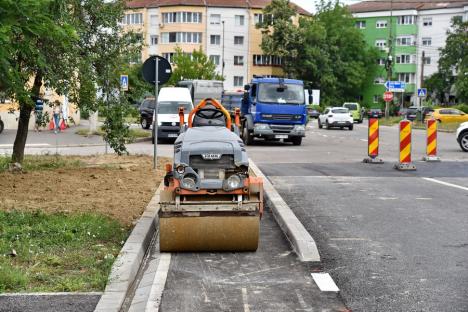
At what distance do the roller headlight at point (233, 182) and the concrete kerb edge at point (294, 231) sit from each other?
1.02m

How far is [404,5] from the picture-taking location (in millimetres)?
103250

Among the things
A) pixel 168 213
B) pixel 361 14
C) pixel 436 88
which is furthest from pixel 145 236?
pixel 361 14

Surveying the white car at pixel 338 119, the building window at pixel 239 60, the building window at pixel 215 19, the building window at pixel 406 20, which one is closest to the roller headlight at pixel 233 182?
the white car at pixel 338 119

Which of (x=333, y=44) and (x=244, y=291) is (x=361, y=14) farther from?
(x=244, y=291)

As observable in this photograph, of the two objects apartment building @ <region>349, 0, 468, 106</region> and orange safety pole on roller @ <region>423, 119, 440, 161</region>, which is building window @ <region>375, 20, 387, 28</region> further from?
orange safety pole on roller @ <region>423, 119, 440, 161</region>

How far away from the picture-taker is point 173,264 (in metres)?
8.42

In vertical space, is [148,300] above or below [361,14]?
below

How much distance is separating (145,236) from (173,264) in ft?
3.26

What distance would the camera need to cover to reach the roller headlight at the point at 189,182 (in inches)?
347

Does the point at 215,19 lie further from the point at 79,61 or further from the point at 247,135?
the point at 79,61

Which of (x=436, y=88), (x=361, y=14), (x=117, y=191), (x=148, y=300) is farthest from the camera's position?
(x=361, y=14)

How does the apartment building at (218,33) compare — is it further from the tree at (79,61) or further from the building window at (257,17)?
the tree at (79,61)

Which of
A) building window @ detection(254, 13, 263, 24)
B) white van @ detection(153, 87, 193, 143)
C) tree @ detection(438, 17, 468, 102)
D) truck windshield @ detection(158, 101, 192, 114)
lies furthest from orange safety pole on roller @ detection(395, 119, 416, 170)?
building window @ detection(254, 13, 263, 24)

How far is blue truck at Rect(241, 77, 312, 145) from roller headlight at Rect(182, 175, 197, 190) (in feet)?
73.4
